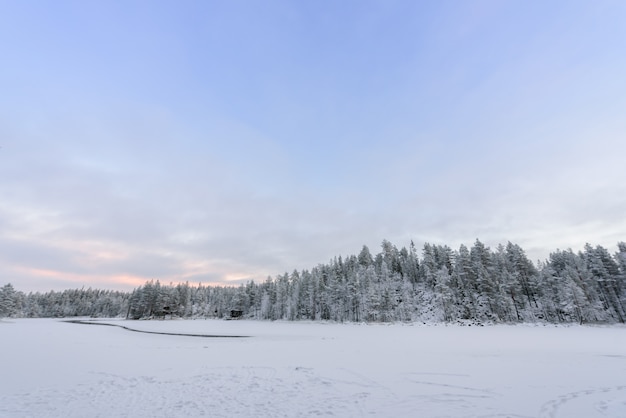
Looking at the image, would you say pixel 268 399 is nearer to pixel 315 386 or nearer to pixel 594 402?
pixel 315 386

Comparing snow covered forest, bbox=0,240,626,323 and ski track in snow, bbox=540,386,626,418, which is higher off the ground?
snow covered forest, bbox=0,240,626,323

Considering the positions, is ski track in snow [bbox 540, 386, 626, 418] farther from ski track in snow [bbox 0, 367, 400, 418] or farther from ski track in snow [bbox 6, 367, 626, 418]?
ski track in snow [bbox 0, 367, 400, 418]

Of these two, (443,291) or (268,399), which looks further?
(443,291)

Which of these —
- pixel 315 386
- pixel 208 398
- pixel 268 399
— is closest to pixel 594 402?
pixel 315 386

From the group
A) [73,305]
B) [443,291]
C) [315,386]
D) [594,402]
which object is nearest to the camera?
[594,402]

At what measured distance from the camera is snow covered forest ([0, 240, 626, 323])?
67438 mm

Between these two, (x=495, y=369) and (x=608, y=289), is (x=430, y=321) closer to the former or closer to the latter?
(x=608, y=289)

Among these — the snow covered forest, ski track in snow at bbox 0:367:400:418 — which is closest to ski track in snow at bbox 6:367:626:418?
ski track in snow at bbox 0:367:400:418

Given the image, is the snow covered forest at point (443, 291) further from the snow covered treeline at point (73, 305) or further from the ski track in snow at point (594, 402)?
the ski track in snow at point (594, 402)

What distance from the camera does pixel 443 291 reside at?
78438mm

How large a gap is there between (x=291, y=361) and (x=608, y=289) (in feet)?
288

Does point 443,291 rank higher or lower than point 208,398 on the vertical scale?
higher

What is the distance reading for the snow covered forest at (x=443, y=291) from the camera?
67.4 m

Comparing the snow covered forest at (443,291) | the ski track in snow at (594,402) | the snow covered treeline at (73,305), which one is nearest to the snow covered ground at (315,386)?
the ski track in snow at (594,402)
